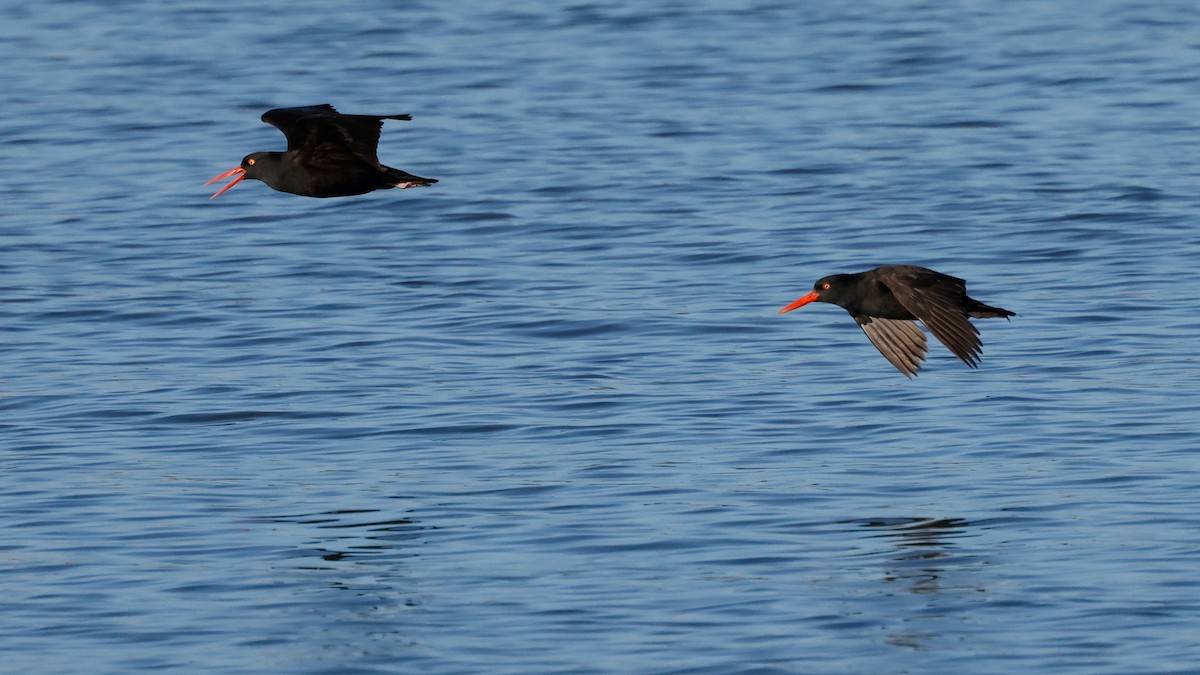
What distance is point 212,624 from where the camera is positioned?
11.5m

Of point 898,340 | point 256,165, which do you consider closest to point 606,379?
point 898,340

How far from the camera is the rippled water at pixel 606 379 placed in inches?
454

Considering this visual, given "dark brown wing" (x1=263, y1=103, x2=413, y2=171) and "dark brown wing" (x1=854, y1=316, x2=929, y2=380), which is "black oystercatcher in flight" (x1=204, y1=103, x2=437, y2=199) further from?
"dark brown wing" (x1=854, y1=316, x2=929, y2=380)

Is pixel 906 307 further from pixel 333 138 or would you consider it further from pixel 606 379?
pixel 333 138

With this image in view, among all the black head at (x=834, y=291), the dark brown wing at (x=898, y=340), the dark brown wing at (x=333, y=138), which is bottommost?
the dark brown wing at (x=898, y=340)

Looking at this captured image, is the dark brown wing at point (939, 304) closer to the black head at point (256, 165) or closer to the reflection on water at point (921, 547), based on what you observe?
the reflection on water at point (921, 547)

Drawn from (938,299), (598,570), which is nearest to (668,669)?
(598,570)

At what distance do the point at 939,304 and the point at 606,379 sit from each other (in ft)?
12.1

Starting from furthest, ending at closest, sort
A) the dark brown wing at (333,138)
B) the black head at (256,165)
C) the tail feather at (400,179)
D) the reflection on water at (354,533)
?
the black head at (256,165), the dark brown wing at (333,138), the tail feather at (400,179), the reflection on water at (354,533)

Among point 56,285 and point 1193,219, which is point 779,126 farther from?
point 56,285

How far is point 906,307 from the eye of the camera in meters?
13.6

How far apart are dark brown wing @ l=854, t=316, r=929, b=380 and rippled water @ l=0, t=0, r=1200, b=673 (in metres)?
0.70

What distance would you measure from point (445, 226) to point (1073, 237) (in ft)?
21.4

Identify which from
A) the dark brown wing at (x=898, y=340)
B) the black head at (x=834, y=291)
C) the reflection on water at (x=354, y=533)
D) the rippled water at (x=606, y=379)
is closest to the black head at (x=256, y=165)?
the rippled water at (x=606, y=379)
